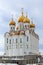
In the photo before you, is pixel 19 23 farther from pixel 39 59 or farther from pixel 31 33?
pixel 39 59

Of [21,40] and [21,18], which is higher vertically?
[21,18]

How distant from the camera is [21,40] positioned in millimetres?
41625

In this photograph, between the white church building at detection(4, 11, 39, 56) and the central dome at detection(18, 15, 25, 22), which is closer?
the white church building at detection(4, 11, 39, 56)

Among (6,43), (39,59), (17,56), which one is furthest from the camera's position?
(6,43)

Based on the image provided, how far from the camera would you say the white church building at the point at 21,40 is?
4094cm

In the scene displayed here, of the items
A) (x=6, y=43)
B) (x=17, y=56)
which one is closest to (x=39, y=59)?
(x=17, y=56)

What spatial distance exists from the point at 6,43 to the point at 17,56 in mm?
4179

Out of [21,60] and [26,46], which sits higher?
[26,46]

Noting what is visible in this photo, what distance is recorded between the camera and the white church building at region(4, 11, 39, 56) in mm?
40938

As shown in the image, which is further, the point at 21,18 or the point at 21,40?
the point at 21,18

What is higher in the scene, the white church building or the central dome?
the central dome

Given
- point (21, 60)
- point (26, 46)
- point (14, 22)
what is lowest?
point (21, 60)

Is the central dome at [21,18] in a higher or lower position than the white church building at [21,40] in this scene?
higher

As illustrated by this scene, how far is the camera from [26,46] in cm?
4122
